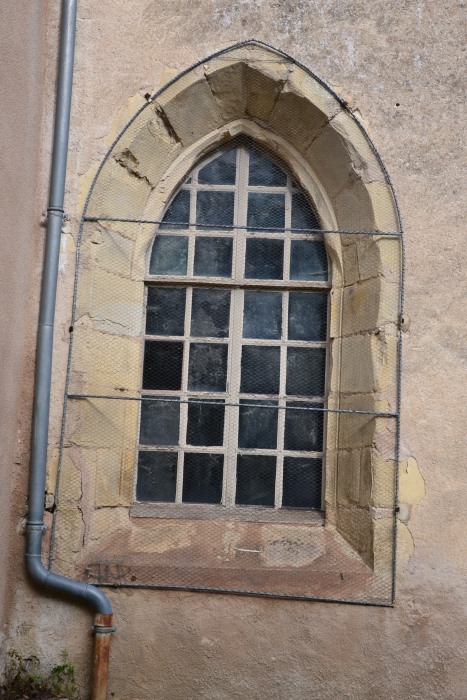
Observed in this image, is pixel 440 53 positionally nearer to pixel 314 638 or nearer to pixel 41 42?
pixel 41 42

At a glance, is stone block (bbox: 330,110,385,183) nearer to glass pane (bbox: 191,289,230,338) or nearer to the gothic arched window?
the gothic arched window

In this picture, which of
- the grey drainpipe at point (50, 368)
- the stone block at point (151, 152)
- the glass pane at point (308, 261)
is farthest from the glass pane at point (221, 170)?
the grey drainpipe at point (50, 368)

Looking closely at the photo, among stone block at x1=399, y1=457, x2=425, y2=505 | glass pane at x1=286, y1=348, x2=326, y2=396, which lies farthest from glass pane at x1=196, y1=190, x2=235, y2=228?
stone block at x1=399, y1=457, x2=425, y2=505

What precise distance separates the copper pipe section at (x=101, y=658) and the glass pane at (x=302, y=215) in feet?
8.26

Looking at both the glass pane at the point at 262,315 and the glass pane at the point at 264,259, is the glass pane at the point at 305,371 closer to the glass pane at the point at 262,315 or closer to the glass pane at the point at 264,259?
the glass pane at the point at 262,315

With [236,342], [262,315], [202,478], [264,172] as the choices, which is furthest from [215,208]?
[202,478]

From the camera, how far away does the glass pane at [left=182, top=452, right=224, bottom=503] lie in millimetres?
4688

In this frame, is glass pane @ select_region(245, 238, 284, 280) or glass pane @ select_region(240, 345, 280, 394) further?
glass pane @ select_region(245, 238, 284, 280)

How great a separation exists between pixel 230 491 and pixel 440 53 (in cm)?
280

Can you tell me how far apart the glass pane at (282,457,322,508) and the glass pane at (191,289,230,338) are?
87 cm

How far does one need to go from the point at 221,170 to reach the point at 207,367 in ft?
4.10

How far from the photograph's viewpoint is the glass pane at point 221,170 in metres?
5.02

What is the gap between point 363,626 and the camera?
13.7 ft

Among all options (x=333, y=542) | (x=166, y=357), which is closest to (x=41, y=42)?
(x=166, y=357)
